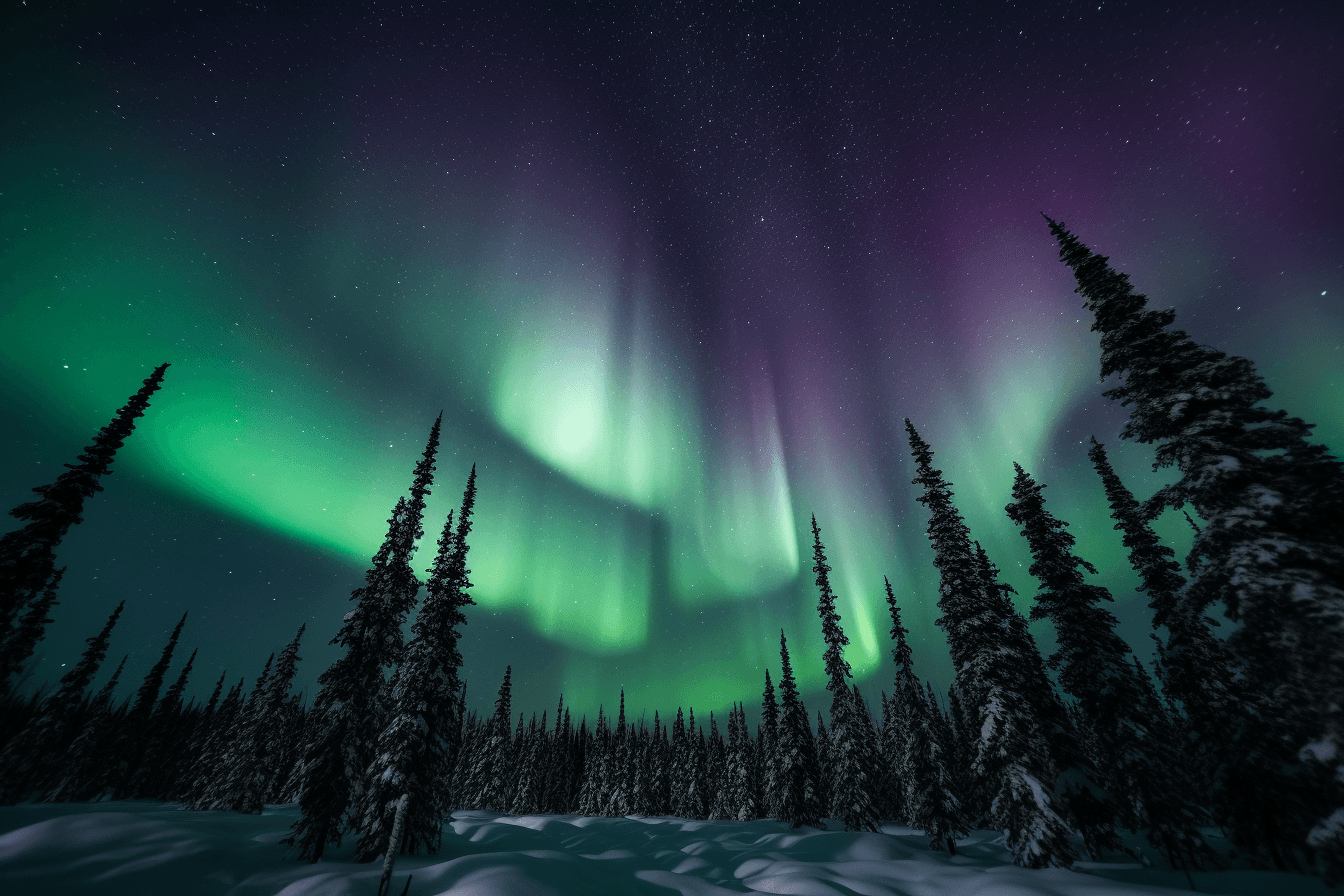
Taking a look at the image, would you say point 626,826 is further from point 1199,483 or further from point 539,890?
point 1199,483

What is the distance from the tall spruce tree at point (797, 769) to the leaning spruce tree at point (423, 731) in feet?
87.4

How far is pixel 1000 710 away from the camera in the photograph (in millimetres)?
19422

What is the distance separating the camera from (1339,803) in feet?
29.1

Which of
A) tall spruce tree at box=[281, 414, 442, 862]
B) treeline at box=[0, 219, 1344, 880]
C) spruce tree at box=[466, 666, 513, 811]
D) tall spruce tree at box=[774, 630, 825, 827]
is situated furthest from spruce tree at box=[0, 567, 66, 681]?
tall spruce tree at box=[774, 630, 825, 827]

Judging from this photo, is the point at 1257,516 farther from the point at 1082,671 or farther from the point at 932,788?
the point at 932,788

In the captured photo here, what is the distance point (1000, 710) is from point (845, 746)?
21516 millimetres

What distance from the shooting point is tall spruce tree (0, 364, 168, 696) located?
77.2 feet

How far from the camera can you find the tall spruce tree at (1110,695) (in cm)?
1889

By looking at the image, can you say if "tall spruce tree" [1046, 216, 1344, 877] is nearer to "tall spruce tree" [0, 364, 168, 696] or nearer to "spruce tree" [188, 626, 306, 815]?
"tall spruce tree" [0, 364, 168, 696]

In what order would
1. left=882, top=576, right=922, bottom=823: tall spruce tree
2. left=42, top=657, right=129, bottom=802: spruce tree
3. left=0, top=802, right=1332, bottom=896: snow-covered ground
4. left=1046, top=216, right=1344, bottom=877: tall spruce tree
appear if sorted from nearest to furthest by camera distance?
left=1046, top=216, right=1344, bottom=877: tall spruce tree < left=0, top=802, right=1332, bottom=896: snow-covered ground < left=882, top=576, right=922, bottom=823: tall spruce tree < left=42, top=657, right=129, bottom=802: spruce tree

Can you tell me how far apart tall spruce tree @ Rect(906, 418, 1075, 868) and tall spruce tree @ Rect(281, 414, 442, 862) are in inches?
1072

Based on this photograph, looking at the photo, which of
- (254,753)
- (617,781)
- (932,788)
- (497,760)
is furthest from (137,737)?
(932,788)

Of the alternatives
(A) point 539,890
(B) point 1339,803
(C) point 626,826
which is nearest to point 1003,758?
(B) point 1339,803

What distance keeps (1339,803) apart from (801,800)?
119 ft
